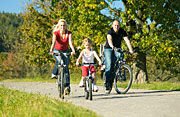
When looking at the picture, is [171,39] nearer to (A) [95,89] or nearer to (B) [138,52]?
(B) [138,52]

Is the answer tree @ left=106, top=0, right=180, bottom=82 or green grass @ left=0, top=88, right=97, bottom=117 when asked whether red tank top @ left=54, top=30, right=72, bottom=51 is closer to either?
green grass @ left=0, top=88, right=97, bottom=117

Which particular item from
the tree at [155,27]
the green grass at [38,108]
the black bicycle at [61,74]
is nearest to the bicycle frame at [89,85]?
the black bicycle at [61,74]

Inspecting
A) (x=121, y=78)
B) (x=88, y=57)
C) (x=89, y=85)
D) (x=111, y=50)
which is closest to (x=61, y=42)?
(x=88, y=57)

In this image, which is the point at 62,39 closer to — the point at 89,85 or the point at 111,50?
the point at 111,50

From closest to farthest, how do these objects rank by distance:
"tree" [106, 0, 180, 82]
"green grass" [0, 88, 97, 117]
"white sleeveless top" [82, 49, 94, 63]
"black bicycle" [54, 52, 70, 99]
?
"green grass" [0, 88, 97, 117] < "black bicycle" [54, 52, 70, 99] < "white sleeveless top" [82, 49, 94, 63] < "tree" [106, 0, 180, 82]

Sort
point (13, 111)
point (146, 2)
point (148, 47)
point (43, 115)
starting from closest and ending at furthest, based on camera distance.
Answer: point (43, 115), point (13, 111), point (146, 2), point (148, 47)

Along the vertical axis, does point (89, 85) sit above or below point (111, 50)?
below

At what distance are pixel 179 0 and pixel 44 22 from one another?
15048mm

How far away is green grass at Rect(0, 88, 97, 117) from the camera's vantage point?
5.10 m

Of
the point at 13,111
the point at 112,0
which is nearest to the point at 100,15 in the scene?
the point at 112,0

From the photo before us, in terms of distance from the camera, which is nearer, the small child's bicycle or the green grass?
the green grass

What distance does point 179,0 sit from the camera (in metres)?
17.3

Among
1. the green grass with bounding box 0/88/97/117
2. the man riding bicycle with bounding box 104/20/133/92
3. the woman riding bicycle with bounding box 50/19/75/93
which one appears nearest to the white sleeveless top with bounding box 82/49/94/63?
the woman riding bicycle with bounding box 50/19/75/93

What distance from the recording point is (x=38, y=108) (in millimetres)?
6051
